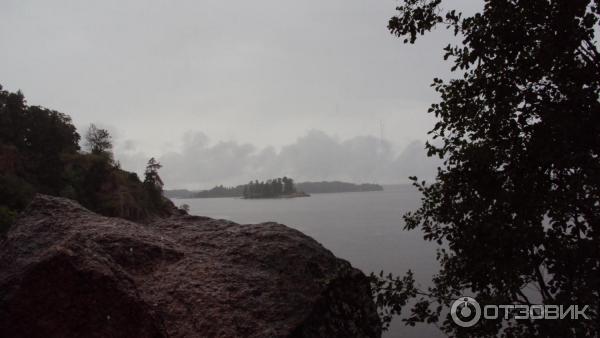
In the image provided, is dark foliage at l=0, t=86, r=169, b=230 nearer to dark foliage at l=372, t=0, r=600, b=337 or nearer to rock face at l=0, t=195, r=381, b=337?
rock face at l=0, t=195, r=381, b=337

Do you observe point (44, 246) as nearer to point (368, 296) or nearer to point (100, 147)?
point (368, 296)

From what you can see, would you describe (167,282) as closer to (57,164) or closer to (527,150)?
(527,150)

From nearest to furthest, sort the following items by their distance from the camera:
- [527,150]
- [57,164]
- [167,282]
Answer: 1. [527,150]
2. [167,282]
3. [57,164]

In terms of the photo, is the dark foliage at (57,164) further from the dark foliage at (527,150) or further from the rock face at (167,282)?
the dark foliage at (527,150)

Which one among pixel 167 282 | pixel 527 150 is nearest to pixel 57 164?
pixel 167 282

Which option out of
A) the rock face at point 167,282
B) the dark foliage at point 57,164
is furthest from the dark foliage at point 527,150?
the dark foliage at point 57,164

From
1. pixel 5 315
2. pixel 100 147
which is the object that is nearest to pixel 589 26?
pixel 5 315

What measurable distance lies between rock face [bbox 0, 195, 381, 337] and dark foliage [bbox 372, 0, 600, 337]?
Answer: 214 centimetres

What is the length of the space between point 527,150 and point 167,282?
5.17m

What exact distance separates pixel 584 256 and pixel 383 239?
61430 millimetres

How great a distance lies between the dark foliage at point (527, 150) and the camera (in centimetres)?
398

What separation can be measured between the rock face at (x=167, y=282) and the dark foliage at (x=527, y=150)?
2145 millimetres

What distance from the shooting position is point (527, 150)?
4445mm

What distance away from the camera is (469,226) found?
16.0 ft
